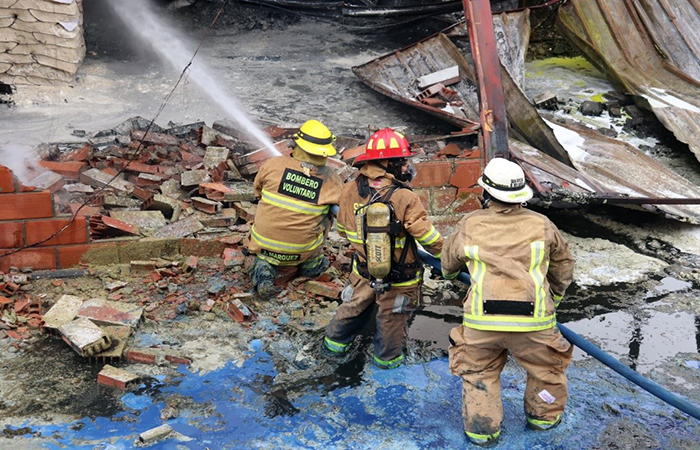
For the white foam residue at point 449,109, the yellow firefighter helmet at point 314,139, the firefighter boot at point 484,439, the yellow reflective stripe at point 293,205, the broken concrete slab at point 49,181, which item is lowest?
the firefighter boot at point 484,439

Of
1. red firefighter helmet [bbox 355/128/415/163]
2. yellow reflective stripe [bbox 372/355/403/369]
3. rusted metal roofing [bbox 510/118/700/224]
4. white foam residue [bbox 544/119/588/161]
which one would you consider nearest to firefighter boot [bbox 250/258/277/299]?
yellow reflective stripe [bbox 372/355/403/369]

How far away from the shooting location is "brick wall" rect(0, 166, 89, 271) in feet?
19.3

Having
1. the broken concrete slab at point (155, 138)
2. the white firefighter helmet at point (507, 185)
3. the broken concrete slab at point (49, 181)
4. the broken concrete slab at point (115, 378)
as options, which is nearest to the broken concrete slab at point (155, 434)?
the broken concrete slab at point (115, 378)

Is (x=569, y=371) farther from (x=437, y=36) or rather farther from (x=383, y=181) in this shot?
(x=437, y=36)

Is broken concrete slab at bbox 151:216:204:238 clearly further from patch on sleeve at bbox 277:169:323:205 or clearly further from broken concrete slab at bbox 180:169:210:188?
patch on sleeve at bbox 277:169:323:205

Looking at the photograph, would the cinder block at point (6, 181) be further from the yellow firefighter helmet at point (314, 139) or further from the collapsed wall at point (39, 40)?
the collapsed wall at point (39, 40)

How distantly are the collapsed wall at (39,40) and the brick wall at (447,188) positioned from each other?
5194 millimetres

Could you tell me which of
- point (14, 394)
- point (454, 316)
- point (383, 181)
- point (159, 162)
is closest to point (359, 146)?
point (159, 162)

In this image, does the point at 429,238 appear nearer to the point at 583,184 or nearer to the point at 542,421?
the point at 542,421

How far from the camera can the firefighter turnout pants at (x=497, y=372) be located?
4301mm

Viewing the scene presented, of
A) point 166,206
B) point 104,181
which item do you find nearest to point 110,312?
point 166,206

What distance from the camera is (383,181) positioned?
5121mm

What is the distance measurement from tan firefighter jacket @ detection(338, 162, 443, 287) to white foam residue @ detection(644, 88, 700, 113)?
617 centimetres

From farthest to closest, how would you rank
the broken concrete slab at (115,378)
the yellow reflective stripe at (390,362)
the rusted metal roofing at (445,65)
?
1. the rusted metal roofing at (445,65)
2. the yellow reflective stripe at (390,362)
3. the broken concrete slab at (115,378)
